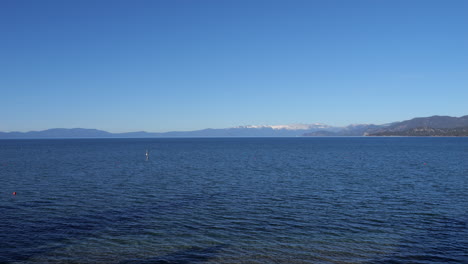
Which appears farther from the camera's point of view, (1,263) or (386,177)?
(386,177)

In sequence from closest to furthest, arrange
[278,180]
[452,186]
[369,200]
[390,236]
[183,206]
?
[390,236]
[183,206]
[369,200]
[452,186]
[278,180]

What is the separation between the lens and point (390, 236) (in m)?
21.2

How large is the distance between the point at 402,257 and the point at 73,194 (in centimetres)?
2987

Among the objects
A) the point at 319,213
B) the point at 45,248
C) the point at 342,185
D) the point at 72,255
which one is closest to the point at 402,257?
the point at 319,213

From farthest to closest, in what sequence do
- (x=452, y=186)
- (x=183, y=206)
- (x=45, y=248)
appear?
(x=452, y=186), (x=183, y=206), (x=45, y=248)

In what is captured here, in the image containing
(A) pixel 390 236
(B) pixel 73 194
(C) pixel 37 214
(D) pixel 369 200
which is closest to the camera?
(A) pixel 390 236

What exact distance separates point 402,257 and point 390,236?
11.1 ft

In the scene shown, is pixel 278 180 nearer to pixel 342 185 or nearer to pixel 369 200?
pixel 342 185

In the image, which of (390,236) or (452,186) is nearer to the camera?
(390,236)

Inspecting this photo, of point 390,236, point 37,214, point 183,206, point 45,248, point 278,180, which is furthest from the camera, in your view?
point 278,180

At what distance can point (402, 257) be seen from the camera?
58.8ft

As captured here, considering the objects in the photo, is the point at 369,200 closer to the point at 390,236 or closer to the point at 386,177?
the point at 390,236

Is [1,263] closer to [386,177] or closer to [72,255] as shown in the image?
[72,255]

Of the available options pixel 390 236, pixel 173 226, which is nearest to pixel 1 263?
pixel 173 226
